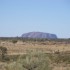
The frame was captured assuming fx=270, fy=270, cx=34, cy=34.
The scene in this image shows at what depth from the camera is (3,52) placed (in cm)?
4828

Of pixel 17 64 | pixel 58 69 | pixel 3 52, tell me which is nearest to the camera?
pixel 17 64

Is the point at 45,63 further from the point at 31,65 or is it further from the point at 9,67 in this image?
the point at 9,67

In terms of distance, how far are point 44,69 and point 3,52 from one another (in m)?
→ 29.7

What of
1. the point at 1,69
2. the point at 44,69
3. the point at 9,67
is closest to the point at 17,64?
the point at 9,67

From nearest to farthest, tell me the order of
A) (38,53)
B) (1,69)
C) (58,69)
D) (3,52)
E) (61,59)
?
(38,53), (1,69), (58,69), (61,59), (3,52)

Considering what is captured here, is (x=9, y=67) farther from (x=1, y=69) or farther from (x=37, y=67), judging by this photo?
(x=1, y=69)

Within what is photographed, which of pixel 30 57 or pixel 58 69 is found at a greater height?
pixel 30 57

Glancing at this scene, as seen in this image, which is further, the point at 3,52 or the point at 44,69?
the point at 3,52

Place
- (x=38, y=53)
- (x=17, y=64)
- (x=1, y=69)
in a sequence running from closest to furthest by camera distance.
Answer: (x=17, y=64)
(x=38, y=53)
(x=1, y=69)

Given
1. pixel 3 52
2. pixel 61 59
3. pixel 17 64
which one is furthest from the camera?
pixel 3 52

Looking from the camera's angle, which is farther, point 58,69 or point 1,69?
point 58,69

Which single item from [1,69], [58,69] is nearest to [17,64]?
[1,69]

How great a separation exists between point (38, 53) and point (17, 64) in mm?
2355

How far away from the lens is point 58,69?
30.2 metres
